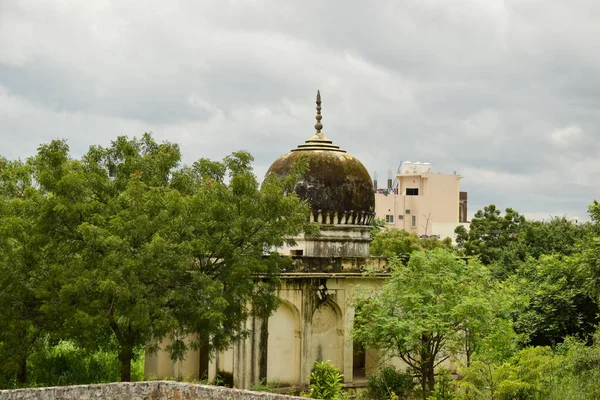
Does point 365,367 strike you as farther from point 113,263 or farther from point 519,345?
point 113,263

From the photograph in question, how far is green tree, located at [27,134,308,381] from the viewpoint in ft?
64.6

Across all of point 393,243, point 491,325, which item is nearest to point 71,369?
point 491,325

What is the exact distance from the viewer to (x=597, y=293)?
2548 centimetres

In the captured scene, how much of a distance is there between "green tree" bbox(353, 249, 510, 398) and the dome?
11.9 ft

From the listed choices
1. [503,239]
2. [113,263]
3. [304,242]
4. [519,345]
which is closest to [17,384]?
[113,263]

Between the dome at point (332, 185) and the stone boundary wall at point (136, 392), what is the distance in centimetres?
1082

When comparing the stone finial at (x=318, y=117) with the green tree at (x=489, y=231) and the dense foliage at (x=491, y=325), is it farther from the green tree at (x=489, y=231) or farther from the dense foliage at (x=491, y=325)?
the green tree at (x=489, y=231)

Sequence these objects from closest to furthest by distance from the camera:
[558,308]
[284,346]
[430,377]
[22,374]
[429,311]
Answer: [429,311]
[22,374]
[430,377]
[284,346]
[558,308]

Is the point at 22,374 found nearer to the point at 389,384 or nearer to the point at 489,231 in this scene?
the point at 389,384

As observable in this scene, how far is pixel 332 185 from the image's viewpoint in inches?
1042

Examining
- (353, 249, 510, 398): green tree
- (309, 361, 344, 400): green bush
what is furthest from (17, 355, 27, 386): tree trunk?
(353, 249, 510, 398): green tree

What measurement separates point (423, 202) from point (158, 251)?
56.6 m

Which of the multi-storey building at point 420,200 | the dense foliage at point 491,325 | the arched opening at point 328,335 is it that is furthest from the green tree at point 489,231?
the arched opening at point 328,335

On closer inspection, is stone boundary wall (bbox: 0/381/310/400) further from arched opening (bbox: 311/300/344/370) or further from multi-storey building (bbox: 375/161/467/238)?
multi-storey building (bbox: 375/161/467/238)
